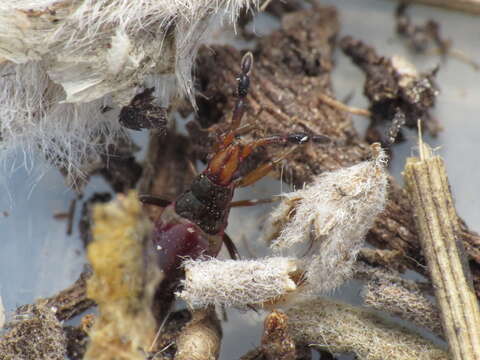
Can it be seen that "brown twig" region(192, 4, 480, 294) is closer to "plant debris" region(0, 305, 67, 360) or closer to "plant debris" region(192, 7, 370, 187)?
"plant debris" region(192, 7, 370, 187)

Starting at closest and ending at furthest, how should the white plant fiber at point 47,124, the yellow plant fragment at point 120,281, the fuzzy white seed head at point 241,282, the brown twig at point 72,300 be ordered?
the yellow plant fragment at point 120,281 < the fuzzy white seed head at point 241,282 < the white plant fiber at point 47,124 < the brown twig at point 72,300

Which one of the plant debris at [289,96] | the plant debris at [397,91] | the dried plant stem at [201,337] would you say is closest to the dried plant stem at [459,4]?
the plant debris at [397,91]

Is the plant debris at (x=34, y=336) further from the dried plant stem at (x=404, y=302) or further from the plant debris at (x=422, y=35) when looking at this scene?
the plant debris at (x=422, y=35)

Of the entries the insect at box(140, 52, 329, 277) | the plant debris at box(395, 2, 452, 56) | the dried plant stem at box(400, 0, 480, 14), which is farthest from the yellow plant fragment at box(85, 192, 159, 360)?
the dried plant stem at box(400, 0, 480, 14)

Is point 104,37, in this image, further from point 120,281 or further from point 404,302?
point 404,302

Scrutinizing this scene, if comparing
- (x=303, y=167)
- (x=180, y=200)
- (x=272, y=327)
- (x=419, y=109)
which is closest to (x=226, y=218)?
(x=180, y=200)

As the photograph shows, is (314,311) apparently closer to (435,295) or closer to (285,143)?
(435,295)
